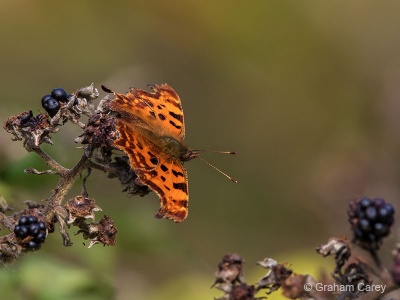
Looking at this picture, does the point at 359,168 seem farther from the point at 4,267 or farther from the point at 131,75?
the point at 4,267

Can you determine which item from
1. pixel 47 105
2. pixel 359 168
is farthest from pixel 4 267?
pixel 359 168

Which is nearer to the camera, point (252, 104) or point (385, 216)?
point (385, 216)

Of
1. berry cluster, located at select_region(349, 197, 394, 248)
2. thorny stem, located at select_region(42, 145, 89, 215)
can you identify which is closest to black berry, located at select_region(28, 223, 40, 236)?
thorny stem, located at select_region(42, 145, 89, 215)

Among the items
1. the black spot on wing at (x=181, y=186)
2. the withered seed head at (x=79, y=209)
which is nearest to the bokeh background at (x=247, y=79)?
the black spot on wing at (x=181, y=186)

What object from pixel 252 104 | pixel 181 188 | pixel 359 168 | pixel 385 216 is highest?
pixel 252 104

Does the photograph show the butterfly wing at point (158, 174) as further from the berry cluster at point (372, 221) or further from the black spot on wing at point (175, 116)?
the berry cluster at point (372, 221)

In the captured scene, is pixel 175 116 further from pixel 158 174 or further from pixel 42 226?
pixel 42 226

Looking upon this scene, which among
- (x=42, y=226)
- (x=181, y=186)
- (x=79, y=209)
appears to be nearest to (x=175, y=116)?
(x=181, y=186)
